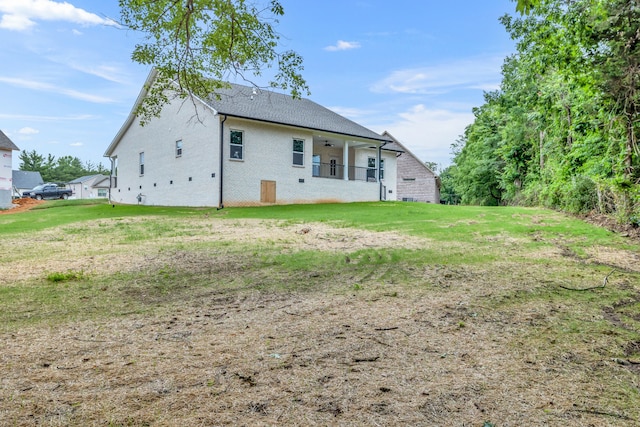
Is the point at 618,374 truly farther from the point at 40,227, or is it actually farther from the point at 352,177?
the point at 352,177

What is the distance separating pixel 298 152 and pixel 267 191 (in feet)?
9.76

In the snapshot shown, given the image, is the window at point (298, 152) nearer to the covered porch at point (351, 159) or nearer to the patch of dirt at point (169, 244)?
the covered porch at point (351, 159)

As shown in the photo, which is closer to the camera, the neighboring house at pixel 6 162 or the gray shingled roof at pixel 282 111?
the gray shingled roof at pixel 282 111

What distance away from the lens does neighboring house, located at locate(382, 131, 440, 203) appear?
35.7 m

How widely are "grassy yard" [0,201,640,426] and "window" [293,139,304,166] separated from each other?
1414 cm

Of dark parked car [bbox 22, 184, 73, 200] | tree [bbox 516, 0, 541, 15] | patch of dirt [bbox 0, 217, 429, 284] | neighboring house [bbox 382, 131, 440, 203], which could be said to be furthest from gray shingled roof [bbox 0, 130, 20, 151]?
tree [bbox 516, 0, 541, 15]

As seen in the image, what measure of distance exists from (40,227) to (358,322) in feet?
37.8

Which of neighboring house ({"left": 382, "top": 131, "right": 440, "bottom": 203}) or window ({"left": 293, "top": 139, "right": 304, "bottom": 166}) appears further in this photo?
neighboring house ({"left": 382, "top": 131, "right": 440, "bottom": 203})

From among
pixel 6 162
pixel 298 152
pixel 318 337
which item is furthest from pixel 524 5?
pixel 6 162

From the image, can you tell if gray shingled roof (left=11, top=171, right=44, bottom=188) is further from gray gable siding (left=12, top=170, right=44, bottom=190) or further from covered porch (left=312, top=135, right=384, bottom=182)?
covered porch (left=312, top=135, right=384, bottom=182)

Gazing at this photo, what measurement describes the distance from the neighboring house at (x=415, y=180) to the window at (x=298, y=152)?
15.2 meters

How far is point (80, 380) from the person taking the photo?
2.53 meters

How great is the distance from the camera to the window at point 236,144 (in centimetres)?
1898

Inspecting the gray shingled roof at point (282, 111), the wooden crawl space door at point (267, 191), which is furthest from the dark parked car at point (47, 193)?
the wooden crawl space door at point (267, 191)
